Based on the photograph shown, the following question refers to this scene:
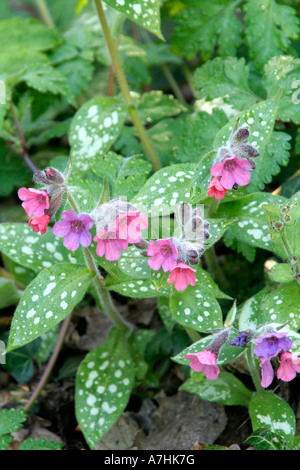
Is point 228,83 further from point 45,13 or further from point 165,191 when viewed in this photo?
point 45,13

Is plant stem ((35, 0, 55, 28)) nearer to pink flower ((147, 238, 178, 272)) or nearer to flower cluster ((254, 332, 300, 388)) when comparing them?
pink flower ((147, 238, 178, 272))

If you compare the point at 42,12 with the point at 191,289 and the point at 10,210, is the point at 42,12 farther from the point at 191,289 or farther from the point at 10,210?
the point at 191,289

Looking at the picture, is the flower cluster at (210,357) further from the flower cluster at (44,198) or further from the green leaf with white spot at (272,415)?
the flower cluster at (44,198)

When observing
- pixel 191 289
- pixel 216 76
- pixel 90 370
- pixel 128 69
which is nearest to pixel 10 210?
pixel 128 69

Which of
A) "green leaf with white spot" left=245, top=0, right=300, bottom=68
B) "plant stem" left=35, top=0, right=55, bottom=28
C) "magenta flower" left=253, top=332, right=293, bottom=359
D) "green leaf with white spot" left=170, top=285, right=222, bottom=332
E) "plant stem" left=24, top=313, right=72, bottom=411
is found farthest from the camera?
"plant stem" left=35, top=0, right=55, bottom=28

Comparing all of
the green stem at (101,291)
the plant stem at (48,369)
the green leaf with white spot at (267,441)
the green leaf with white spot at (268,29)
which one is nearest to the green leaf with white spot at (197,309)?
the green stem at (101,291)

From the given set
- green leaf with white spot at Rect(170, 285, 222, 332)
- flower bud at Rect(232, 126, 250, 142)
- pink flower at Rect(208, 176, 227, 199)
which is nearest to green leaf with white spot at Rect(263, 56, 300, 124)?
flower bud at Rect(232, 126, 250, 142)
